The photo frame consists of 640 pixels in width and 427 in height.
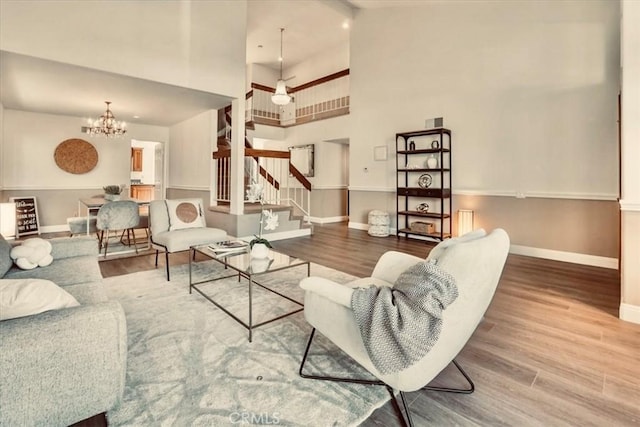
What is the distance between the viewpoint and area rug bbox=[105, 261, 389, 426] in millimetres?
1479

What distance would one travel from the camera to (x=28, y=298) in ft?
3.82

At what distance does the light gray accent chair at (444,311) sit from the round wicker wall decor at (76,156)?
23.8 feet

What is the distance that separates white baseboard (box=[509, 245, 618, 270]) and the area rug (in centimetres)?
373

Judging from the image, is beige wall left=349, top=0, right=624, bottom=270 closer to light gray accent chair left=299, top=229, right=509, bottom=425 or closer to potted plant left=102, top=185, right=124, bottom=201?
light gray accent chair left=299, top=229, right=509, bottom=425

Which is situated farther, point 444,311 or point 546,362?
point 546,362

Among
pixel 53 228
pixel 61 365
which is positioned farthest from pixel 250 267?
pixel 53 228

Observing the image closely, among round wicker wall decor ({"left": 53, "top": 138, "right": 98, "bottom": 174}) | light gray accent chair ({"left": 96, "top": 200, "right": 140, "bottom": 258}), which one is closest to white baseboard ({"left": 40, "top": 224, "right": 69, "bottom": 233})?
round wicker wall decor ({"left": 53, "top": 138, "right": 98, "bottom": 174})

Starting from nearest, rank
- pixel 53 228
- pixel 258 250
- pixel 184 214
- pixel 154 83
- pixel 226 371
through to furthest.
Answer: pixel 226 371, pixel 258 250, pixel 184 214, pixel 154 83, pixel 53 228

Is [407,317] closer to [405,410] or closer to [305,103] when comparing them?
[405,410]

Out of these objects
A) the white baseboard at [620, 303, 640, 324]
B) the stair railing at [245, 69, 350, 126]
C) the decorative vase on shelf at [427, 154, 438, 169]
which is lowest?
the white baseboard at [620, 303, 640, 324]

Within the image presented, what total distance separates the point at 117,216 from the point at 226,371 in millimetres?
3641

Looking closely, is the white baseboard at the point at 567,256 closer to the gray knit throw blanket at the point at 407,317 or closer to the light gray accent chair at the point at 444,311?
the light gray accent chair at the point at 444,311

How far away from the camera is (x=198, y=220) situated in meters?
4.15

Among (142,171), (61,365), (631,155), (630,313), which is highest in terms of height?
(142,171)
